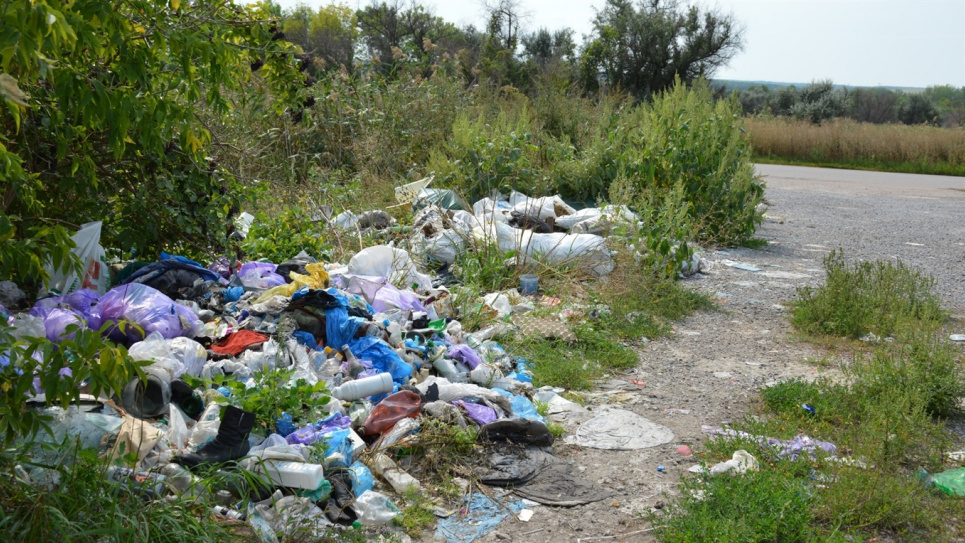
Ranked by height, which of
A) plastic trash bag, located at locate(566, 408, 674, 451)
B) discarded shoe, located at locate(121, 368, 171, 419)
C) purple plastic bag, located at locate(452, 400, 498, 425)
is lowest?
plastic trash bag, located at locate(566, 408, 674, 451)

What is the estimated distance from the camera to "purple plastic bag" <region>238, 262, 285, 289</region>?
16.4ft

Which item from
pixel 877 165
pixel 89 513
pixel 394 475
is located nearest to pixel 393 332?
pixel 394 475

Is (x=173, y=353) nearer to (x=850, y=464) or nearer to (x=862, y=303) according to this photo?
(x=850, y=464)

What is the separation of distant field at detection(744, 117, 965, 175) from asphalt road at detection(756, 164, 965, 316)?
1.49 m

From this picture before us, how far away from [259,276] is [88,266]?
42.0 inches

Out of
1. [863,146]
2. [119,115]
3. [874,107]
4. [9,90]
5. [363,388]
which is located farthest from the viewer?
[874,107]

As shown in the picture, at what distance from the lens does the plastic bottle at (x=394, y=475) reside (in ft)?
10.5

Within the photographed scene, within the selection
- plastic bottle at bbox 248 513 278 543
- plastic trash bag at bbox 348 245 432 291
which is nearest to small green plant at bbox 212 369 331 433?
plastic bottle at bbox 248 513 278 543

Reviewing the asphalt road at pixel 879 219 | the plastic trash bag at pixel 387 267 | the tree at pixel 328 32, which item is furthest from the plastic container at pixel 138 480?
the tree at pixel 328 32

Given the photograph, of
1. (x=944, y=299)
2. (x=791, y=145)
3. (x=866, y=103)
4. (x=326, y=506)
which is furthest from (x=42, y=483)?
(x=866, y=103)

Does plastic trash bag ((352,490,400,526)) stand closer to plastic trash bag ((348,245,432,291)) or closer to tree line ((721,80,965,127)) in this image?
plastic trash bag ((348,245,432,291))

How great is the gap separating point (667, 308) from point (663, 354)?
844mm

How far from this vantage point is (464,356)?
14.8 ft

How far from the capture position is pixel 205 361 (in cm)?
383
